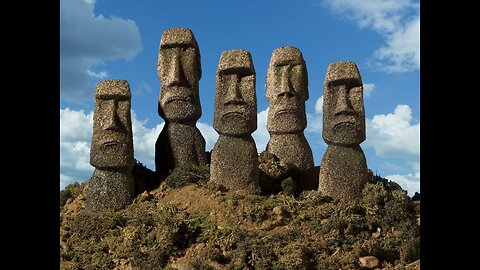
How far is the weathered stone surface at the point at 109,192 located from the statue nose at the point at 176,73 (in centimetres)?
319

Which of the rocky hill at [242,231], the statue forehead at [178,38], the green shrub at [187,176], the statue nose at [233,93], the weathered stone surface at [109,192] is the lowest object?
the rocky hill at [242,231]

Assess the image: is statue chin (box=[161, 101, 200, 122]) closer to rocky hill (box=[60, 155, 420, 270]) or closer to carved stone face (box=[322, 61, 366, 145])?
rocky hill (box=[60, 155, 420, 270])

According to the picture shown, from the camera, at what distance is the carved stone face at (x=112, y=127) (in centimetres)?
1811

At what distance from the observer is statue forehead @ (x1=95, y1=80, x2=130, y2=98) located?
60.3ft

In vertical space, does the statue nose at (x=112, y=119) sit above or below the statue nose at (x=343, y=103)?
below

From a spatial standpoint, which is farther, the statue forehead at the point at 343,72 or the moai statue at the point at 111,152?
the statue forehead at the point at 343,72

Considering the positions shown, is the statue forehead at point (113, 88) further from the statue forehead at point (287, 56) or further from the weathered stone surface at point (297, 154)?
the weathered stone surface at point (297, 154)

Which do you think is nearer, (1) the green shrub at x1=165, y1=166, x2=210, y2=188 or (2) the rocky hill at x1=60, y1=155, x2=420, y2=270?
(2) the rocky hill at x1=60, y1=155, x2=420, y2=270

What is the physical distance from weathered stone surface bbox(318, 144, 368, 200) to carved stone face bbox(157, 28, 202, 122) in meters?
4.32

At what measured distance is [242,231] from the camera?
51.4 ft

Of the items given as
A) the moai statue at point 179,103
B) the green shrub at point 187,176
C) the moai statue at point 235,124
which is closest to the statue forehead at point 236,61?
the moai statue at point 235,124

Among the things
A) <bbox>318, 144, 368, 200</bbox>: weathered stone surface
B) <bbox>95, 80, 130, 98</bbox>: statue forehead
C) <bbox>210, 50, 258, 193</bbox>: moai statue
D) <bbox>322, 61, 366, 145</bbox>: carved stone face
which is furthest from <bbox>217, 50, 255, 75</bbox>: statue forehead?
<bbox>318, 144, 368, 200</bbox>: weathered stone surface
